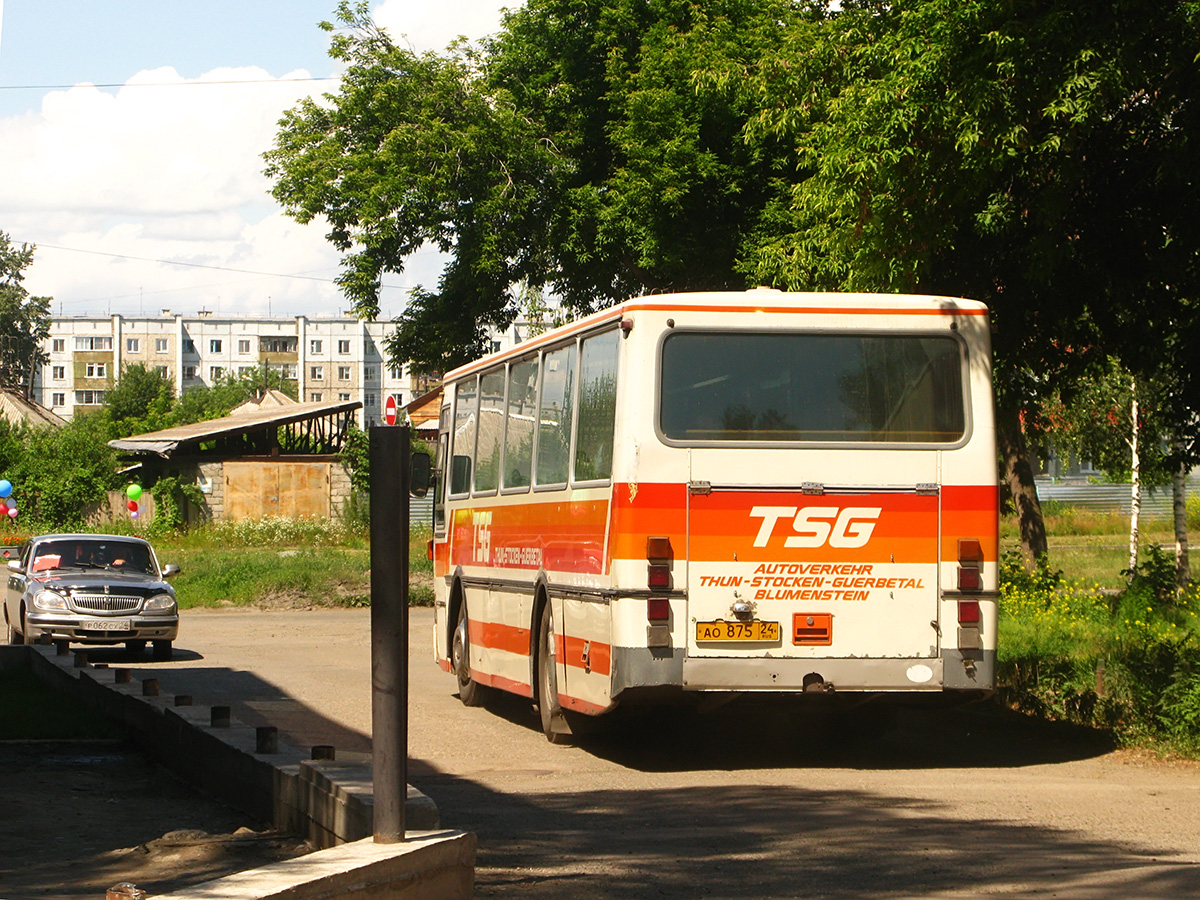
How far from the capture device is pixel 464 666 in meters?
15.4

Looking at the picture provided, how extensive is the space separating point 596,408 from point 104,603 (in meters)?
11.2

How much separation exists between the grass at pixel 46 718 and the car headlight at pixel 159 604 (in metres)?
5.38

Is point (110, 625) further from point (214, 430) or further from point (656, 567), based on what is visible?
point (214, 430)

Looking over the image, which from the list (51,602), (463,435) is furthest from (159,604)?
(463,435)

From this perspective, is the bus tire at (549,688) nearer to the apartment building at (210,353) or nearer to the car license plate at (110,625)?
the car license plate at (110,625)

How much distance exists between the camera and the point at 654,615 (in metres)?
10.4

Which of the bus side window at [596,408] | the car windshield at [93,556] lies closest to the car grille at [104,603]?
the car windshield at [93,556]

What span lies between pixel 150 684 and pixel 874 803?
19.1ft

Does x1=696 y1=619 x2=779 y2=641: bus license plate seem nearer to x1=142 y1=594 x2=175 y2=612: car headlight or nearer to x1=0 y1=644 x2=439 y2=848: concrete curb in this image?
x1=0 y1=644 x2=439 y2=848: concrete curb

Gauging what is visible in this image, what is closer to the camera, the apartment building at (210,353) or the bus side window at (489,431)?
the bus side window at (489,431)

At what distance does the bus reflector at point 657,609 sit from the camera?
10.4 meters

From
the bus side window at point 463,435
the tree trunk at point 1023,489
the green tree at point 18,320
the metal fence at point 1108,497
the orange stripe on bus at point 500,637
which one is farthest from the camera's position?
the green tree at point 18,320

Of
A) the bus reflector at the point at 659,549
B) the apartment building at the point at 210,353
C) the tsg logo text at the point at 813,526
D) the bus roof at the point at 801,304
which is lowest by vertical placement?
the bus reflector at the point at 659,549

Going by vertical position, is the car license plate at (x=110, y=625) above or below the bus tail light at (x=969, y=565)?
Answer: below
